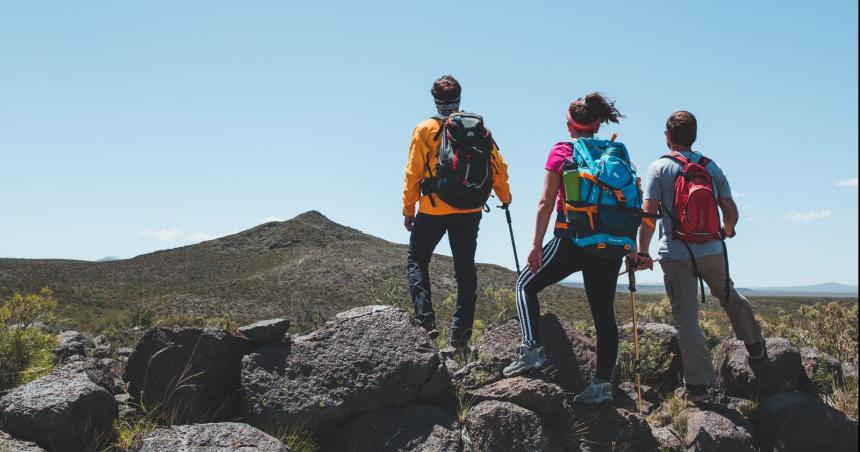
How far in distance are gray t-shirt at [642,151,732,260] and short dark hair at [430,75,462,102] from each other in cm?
191

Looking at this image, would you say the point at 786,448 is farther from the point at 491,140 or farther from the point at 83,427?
the point at 83,427

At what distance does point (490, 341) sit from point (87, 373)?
3.32 m

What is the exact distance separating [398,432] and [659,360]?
10.2 ft

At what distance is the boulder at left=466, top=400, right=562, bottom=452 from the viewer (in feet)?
16.9

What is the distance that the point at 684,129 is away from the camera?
578 cm

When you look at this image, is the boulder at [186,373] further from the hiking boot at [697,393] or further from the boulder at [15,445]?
the hiking boot at [697,393]

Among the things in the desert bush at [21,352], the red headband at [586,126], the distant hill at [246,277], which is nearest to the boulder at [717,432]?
the red headband at [586,126]

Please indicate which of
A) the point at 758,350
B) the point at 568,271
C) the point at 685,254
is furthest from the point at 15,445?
the point at 758,350

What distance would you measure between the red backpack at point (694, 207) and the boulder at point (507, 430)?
6.44ft

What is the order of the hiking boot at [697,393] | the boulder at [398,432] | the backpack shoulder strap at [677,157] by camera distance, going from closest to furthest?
the boulder at [398,432], the backpack shoulder strap at [677,157], the hiking boot at [697,393]

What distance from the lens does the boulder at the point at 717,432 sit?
5645 millimetres

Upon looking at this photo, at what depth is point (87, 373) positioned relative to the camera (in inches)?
211

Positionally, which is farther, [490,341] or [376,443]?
[490,341]

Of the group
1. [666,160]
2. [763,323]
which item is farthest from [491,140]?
[763,323]
